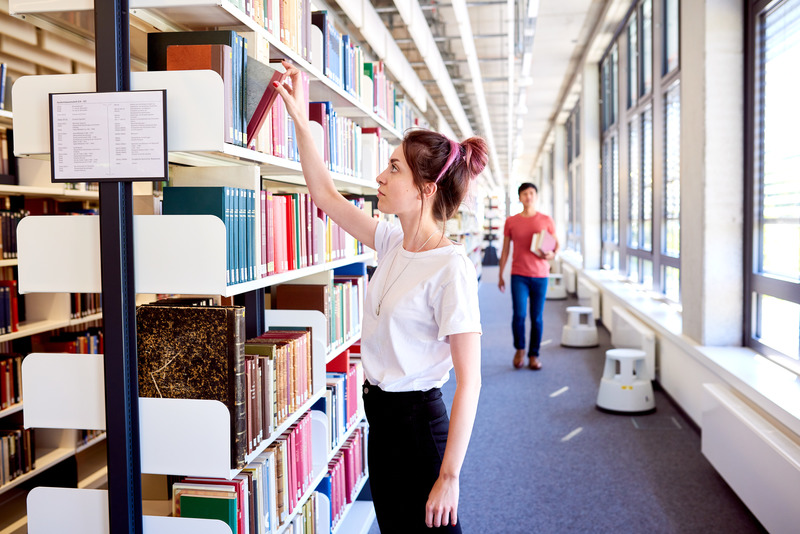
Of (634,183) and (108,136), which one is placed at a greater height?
(634,183)

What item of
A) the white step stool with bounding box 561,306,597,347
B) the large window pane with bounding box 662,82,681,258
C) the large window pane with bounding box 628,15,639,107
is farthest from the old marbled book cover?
the large window pane with bounding box 628,15,639,107

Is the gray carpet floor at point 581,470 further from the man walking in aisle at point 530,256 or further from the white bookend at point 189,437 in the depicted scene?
the white bookend at point 189,437

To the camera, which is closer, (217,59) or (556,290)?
(217,59)

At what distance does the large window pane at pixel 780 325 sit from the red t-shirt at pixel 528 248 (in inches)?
83.4

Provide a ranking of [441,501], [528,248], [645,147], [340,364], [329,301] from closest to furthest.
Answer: [441,501]
[329,301]
[340,364]
[528,248]
[645,147]

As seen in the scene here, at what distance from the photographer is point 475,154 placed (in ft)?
5.74

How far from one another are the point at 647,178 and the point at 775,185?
343cm

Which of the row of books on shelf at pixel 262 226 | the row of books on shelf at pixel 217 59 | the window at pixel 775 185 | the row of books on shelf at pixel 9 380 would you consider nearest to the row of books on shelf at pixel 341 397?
the row of books on shelf at pixel 262 226

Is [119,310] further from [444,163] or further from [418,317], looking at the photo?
[444,163]

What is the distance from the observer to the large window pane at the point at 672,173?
5422mm

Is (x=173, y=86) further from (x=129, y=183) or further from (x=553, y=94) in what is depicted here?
(x=553, y=94)

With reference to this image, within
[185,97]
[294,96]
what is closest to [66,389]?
[185,97]

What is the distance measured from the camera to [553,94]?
12.2 meters

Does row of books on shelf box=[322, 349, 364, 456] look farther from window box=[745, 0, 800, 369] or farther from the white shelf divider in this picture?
window box=[745, 0, 800, 369]
